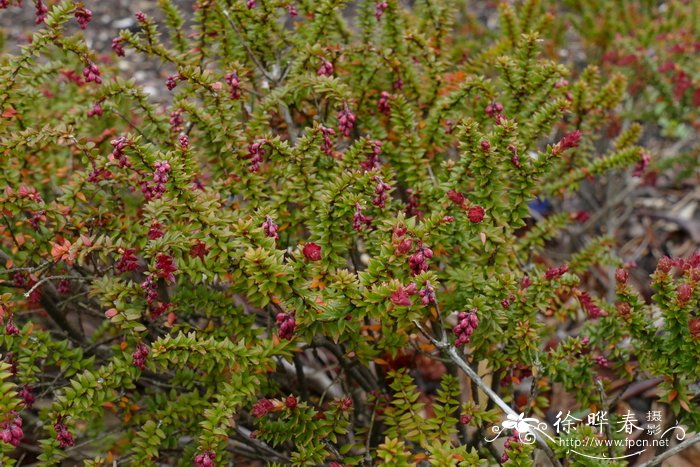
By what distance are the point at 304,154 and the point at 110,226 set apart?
0.82 meters

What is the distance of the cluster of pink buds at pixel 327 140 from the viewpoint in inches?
89.9

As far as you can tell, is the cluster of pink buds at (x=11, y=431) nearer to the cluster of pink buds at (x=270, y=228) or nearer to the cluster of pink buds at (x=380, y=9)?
the cluster of pink buds at (x=270, y=228)

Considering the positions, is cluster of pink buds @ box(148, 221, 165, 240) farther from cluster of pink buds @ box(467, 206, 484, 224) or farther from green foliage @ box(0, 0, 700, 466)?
cluster of pink buds @ box(467, 206, 484, 224)

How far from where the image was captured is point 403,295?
190cm

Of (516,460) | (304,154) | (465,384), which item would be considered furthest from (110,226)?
(465,384)

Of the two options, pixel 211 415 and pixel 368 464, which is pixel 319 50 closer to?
pixel 211 415

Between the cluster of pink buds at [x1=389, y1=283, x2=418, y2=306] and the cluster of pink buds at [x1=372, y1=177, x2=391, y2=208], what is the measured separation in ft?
1.19

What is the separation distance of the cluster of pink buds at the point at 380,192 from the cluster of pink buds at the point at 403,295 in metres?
0.36

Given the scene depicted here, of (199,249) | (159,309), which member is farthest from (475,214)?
(159,309)

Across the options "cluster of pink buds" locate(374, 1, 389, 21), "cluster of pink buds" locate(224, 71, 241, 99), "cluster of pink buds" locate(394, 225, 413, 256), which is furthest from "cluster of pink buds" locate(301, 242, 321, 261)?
"cluster of pink buds" locate(374, 1, 389, 21)

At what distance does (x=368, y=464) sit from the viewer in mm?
2355

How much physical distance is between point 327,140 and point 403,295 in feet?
2.31

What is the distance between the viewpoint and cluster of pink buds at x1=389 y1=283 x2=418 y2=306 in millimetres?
1894

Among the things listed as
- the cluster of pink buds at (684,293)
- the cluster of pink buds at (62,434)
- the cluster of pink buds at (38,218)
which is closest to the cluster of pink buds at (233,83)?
the cluster of pink buds at (38,218)
